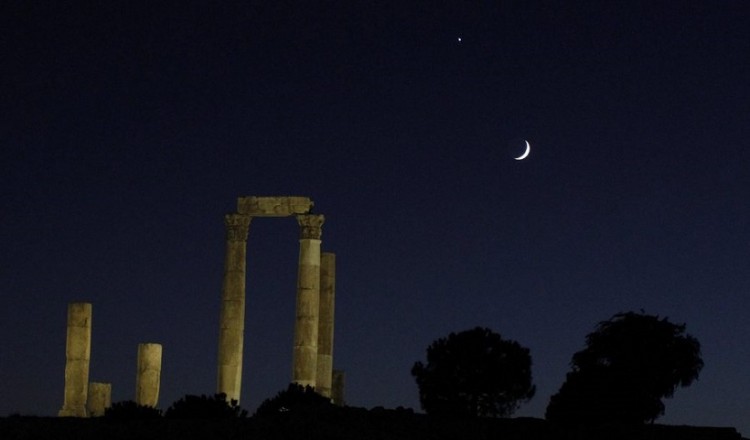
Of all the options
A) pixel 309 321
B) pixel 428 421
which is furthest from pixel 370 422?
pixel 309 321

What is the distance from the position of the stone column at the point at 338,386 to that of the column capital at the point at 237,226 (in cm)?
→ 697

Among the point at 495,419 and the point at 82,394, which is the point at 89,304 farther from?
the point at 495,419

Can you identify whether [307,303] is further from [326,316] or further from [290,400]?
[290,400]

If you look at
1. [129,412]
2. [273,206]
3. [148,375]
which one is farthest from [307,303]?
[129,412]

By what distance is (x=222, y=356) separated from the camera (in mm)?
51281

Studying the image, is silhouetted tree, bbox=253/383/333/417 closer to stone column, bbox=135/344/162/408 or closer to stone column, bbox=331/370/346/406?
stone column, bbox=135/344/162/408

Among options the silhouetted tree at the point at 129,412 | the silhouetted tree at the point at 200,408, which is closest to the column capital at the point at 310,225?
the silhouetted tree at the point at 200,408

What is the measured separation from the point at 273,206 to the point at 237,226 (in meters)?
1.43

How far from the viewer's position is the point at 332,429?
28047mm

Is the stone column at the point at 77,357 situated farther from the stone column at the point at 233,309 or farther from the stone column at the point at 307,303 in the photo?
the stone column at the point at 307,303

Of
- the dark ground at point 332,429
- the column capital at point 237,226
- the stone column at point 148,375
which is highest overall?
the column capital at point 237,226

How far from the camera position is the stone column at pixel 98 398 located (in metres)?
48.9

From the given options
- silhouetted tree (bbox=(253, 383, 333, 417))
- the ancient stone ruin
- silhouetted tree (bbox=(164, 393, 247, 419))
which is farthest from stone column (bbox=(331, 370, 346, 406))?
silhouetted tree (bbox=(164, 393, 247, 419))

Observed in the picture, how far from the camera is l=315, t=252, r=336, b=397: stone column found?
173 feet
